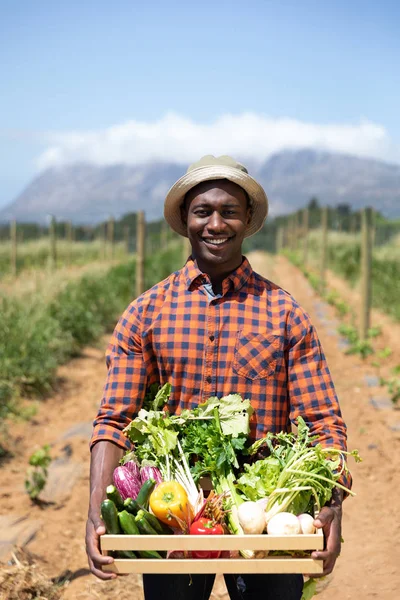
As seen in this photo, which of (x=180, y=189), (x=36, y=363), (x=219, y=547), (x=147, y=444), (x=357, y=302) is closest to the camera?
(x=219, y=547)

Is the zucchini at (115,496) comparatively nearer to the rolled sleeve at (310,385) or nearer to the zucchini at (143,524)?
the zucchini at (143,524)

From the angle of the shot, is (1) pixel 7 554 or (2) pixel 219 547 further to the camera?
(1) pixel 7 554

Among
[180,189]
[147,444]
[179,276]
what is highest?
[180,189]

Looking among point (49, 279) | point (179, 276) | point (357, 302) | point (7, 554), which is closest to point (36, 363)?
point (49, 279)

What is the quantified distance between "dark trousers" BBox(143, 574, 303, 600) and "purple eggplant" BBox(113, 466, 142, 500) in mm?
273

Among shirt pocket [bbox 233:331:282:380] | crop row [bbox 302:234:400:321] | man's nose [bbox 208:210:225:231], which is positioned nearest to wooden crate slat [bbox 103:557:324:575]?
shirt pocket [bbox 233:331:282:380]

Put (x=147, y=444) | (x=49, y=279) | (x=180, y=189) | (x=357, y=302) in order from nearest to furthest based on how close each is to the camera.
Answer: (x=147, y=444)
(x=180, y=189)
(x=49, y=279)
(x=357, y=302)

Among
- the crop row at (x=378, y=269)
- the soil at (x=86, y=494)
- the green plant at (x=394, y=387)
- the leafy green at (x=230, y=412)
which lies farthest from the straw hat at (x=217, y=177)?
the crop row at (x=378, y=269)

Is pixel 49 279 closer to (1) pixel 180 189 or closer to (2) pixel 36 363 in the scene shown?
(2) pixel 36 363

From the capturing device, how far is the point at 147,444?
2.10 meters

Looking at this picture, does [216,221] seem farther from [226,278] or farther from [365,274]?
[365,274]

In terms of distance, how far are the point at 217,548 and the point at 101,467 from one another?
49cm

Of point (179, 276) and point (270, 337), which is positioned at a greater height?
point (179, 276)

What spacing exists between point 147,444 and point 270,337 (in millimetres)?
489
